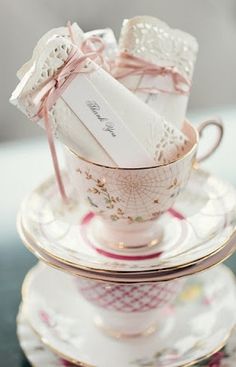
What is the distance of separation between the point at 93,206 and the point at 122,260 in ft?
0.21

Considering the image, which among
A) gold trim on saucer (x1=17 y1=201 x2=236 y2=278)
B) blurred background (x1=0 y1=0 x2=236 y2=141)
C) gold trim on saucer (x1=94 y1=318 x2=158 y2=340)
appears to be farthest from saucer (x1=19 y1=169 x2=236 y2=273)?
blurred background (x1=0 y1=0 x2=236 y2=141)

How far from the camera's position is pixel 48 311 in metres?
0.80

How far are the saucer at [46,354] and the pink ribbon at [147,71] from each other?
11.0 inches

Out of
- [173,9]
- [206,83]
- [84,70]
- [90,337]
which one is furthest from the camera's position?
[206,83]

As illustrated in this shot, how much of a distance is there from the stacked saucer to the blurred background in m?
0.47

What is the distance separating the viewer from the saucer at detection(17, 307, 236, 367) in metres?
0.73

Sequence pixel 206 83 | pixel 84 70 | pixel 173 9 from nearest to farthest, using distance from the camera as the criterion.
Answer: pixel 84 70 < pixel 173 9 < pixel 206 83

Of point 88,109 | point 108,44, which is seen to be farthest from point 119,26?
point 88,109

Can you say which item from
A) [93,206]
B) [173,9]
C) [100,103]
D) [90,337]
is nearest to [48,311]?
[90,337]

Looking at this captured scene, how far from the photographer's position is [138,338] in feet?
2.51

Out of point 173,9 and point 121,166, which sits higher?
point 121,166

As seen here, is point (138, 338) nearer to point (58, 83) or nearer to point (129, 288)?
point (129, 288)

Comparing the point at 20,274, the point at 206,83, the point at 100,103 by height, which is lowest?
the point at 206,83

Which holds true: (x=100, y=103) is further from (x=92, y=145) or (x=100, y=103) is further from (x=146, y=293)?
(x=146, y=293)
